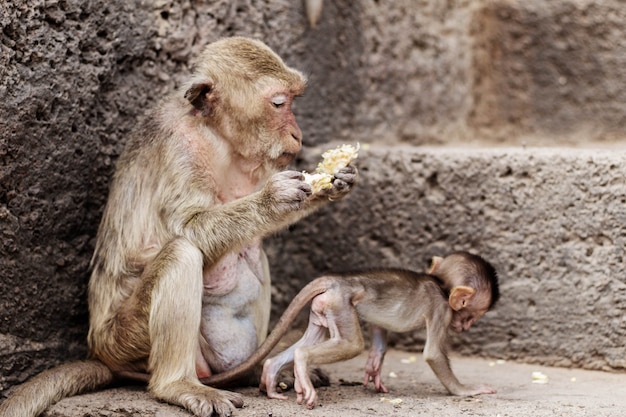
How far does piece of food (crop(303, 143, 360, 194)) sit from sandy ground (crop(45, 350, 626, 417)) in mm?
1197

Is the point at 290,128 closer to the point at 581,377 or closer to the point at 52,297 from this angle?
the point at 52,297

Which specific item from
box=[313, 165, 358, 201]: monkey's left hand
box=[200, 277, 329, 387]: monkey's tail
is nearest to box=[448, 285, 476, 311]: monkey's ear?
box=[200, 277, 329, 387]: monkey's tail

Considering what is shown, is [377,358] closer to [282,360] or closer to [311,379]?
[311,379]

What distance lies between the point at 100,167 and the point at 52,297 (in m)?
0.86

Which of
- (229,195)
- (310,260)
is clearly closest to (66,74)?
(229,195)

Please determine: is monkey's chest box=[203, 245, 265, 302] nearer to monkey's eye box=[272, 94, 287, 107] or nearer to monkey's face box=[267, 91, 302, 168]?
monkey's face box=[267, 91, 302, 168]

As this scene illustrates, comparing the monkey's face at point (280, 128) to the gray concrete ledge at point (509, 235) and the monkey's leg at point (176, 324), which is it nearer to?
the monkey's leg at point (176, 324)

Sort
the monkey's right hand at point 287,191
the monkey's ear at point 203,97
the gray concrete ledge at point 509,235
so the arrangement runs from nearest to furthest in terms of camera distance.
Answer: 1. the monkey's right hand at point 287,191
2. the monkey's ear at point 203,97
3. the gray concrete ledge at point 509,235

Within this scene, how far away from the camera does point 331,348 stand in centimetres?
539

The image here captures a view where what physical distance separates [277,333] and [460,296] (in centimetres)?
106

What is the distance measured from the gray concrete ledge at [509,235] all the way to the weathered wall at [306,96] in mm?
30

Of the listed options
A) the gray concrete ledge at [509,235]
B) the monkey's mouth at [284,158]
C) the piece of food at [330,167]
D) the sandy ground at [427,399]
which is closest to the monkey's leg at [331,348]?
the sandy ground at [427,399]

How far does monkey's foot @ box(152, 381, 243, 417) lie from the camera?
518 centimetres

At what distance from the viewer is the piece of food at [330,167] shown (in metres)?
5.62
